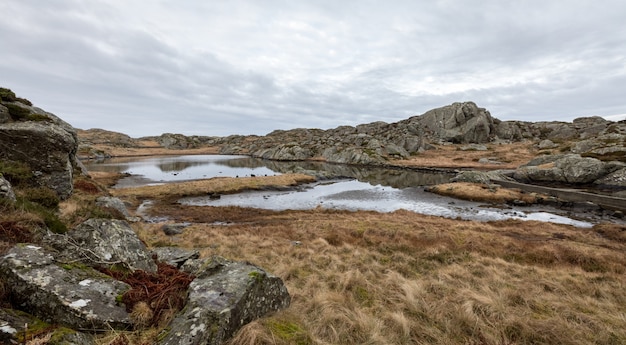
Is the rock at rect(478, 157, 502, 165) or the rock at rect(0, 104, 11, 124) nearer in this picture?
the rock at rect(0, 104, 11, 124)

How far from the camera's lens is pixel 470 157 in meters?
104

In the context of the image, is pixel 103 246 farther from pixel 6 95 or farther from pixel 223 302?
pixel 6 95

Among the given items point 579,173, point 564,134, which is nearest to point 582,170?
point 579,173

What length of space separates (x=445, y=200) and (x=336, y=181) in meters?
26.9

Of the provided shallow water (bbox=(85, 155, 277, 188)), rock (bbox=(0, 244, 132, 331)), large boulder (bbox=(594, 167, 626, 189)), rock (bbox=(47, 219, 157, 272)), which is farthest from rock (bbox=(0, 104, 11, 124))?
large boulder (bbox=(594, 167, 626, 189))

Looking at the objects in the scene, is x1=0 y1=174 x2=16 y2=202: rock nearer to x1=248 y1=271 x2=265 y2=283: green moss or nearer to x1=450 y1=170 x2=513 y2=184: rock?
x1=248 y1=271 x2=265 y2=283: green moss

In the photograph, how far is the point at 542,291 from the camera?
9828 mm

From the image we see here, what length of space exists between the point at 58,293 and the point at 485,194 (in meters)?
50.3

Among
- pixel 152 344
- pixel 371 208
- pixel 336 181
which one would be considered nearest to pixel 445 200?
pixel 371 208

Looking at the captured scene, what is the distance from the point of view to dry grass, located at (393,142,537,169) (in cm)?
8962

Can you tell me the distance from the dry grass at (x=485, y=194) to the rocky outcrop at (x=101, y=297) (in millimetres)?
45182

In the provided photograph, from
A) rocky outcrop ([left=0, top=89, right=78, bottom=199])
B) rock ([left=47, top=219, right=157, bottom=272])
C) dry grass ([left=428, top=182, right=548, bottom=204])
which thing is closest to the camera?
rock ([left=47, top=219, right=157, bottom=272])

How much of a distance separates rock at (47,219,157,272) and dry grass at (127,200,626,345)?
4508 mm

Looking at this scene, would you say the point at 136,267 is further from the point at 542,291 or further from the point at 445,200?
the point at 445,200
